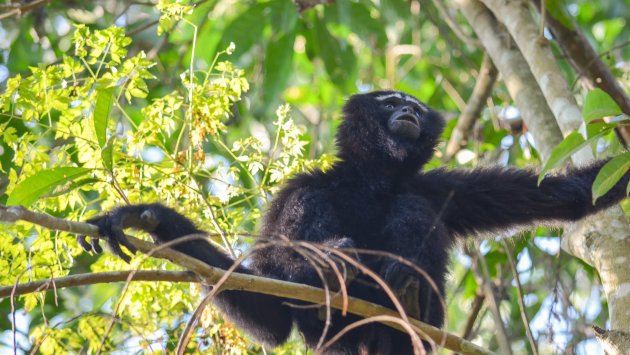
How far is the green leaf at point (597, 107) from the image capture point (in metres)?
4.38

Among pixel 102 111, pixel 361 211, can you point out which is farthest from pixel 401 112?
pixel 102 111

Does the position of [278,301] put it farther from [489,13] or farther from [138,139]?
[489,13]

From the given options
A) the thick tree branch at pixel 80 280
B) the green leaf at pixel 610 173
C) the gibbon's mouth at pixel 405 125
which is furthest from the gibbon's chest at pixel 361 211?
the thick tree branch at pixel 80 280

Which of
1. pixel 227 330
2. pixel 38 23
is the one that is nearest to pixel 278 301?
pixel 227 330

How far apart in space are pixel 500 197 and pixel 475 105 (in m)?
2.64

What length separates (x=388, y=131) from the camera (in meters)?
7.05

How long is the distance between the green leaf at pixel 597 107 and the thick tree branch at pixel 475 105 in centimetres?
456

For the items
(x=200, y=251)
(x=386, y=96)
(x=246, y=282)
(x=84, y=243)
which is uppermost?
(x=386, y=96)

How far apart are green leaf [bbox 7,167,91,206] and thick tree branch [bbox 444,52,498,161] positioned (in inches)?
209

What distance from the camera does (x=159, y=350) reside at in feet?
19.6

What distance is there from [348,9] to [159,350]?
17.0 feet

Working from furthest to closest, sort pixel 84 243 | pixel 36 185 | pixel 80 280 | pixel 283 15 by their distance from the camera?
pixel 283 15 < pixel 84 243 < pixel 36 185 < pixel 80 280

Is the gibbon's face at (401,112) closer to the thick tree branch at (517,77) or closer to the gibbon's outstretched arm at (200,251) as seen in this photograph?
the thick tree branch at (517,77)

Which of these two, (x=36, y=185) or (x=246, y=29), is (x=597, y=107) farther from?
(x=246, y=29)
